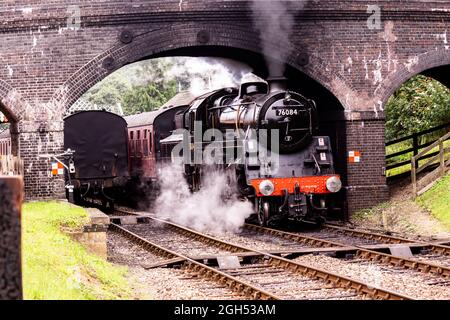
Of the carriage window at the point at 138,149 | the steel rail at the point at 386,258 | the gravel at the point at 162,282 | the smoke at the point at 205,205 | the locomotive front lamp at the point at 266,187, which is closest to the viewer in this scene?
the gravel at the point at 162,282

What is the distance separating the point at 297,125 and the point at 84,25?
5269 millimetres

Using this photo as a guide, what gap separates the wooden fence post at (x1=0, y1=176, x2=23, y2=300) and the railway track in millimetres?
5037

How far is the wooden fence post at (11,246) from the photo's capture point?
432cm

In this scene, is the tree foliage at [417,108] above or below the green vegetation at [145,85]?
below

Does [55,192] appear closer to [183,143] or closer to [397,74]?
[183,143]

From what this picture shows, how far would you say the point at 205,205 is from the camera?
65.1 ft

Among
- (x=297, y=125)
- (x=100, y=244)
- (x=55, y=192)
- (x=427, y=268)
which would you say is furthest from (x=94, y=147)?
(x=427, y=268)

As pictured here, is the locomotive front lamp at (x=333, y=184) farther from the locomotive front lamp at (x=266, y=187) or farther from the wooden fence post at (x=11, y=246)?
the wooden fence post at (x=11, y=246)

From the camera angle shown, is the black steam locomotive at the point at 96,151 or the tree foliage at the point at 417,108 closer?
the black steam locomotive at the point at 96,151

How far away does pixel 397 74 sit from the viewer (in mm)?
20406

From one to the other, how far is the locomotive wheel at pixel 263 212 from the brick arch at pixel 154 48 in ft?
12.8

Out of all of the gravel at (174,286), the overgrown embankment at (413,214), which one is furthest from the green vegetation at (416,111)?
the gravel at (174,286)

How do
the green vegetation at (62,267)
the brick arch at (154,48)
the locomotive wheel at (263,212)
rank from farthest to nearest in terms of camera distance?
the brick arch at (154,48), the locomotive wheel at (263,212), the green vegetation at (62,267)

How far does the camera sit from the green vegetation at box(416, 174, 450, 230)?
17.1 metres
